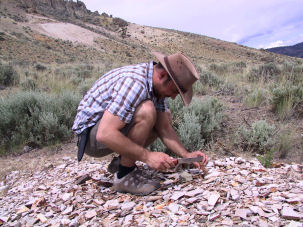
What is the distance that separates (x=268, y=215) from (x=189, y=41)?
65221 mm

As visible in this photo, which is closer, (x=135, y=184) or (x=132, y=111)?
(x=132, y=111)

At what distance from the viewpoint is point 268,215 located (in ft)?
6.40

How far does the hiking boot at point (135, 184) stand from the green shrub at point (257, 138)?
176 cm

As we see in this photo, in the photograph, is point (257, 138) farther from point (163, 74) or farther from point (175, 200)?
point (163, 74)

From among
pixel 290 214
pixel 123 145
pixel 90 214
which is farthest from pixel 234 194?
pixel 90 214

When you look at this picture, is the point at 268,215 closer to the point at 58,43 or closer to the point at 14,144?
the point at 14,144

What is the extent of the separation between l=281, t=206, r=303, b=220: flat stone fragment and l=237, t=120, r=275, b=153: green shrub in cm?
186

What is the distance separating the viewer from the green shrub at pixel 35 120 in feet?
15.0

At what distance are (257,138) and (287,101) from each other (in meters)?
1.34

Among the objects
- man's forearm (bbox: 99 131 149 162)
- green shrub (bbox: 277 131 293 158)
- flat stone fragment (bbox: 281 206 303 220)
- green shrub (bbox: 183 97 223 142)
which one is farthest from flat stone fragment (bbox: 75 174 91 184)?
green shrub (bbox: 277 131 293 158)

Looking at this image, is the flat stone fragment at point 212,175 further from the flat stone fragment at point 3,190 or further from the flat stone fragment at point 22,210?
the flat stone fragment at point 3,190

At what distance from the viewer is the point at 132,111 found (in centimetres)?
230

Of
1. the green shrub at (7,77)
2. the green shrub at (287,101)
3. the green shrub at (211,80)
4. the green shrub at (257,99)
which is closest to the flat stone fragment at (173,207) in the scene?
the green shrub at (287,101)

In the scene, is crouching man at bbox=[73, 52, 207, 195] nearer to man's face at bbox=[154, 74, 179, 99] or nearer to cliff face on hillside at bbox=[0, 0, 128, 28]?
man's face at bbox=[154, 74, 179, 99]
